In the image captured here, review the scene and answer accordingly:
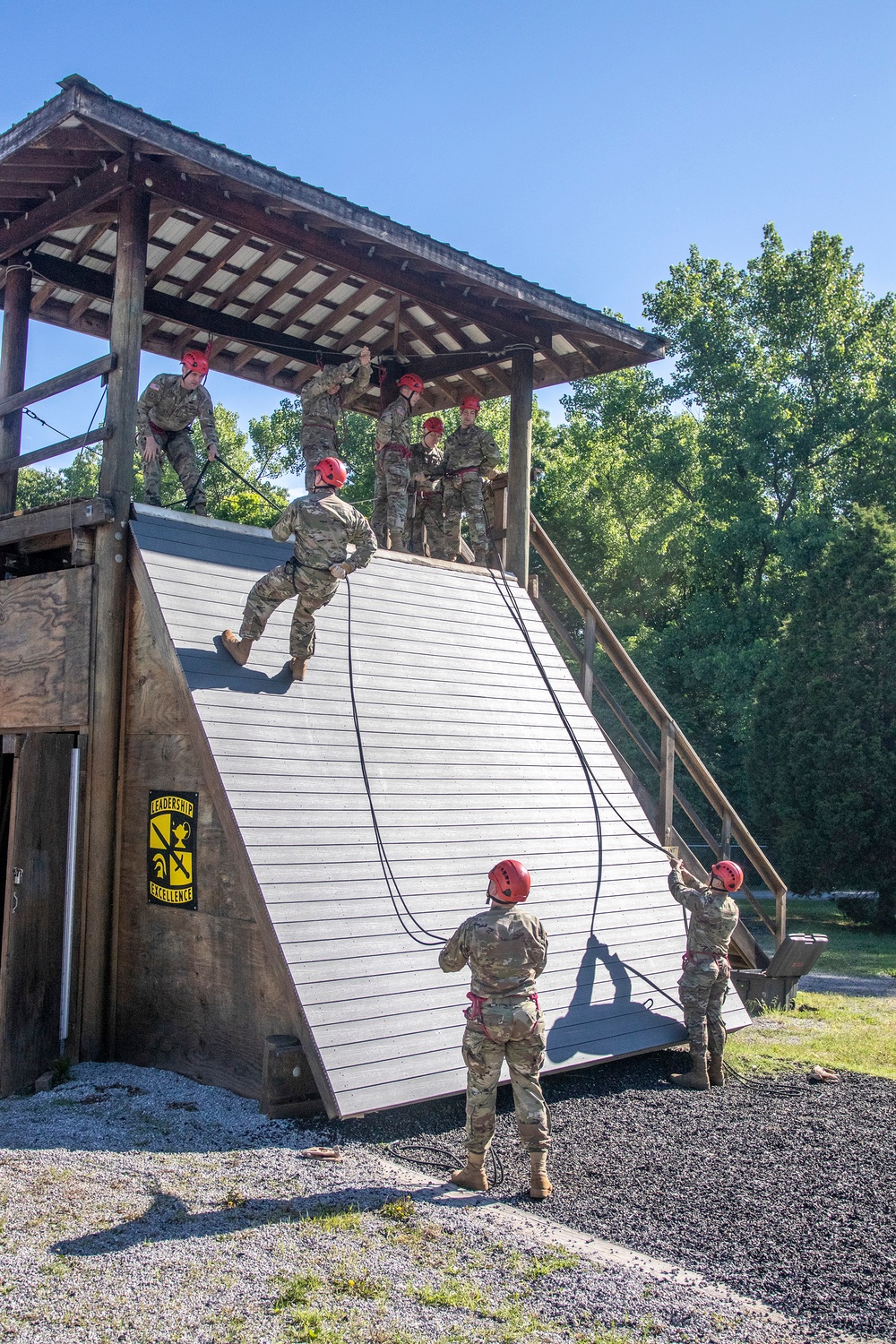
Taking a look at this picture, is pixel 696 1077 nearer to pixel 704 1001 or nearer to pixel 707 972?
pixel 704 1001

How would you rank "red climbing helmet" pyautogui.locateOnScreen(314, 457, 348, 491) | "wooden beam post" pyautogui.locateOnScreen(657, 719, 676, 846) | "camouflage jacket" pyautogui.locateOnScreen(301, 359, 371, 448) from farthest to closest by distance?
"camouflage jacket" pyautogui.locateOnScreen(301, 359, 371, 448)
"wooden beam post" pyautogui.locateOnScreen(657, 719, 676, 846)
"red climbing helmet" pyautogui.locateOnScreen(314, 457, 348, 491)

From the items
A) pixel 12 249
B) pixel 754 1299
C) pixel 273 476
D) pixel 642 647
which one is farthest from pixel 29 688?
pixel 273 476

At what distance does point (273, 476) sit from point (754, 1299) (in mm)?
47067

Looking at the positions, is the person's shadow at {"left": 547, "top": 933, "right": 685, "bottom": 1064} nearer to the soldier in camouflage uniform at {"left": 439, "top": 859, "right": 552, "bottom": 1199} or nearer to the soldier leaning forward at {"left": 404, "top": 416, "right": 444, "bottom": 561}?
the soldier in camouflage uniform at {"left": 439, "top": 859, "right": 552, "bottom": 1199}

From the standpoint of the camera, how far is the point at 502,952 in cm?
592

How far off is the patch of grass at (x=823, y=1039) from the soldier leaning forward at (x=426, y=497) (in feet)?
21.0

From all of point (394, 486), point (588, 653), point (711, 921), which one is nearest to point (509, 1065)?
point (711, 921)

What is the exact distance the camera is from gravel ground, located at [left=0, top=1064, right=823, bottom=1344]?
414 cm

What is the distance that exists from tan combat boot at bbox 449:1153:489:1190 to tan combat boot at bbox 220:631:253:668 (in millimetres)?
3877

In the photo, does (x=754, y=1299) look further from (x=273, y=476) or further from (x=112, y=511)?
(x=273, y=476)

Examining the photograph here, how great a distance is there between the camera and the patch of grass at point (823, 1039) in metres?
8.77

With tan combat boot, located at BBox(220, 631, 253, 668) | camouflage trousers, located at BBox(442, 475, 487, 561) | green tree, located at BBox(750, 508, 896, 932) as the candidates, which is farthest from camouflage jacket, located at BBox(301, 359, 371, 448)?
green tree, located at BBox(750, 508, 896, 932)

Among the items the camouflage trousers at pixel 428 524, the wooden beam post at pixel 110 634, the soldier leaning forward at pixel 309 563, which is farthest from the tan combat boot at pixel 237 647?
the camouflage trousers at pixel 428 524

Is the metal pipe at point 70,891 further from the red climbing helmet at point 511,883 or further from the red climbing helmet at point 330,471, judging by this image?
the red climbing helmet at point 511,883
